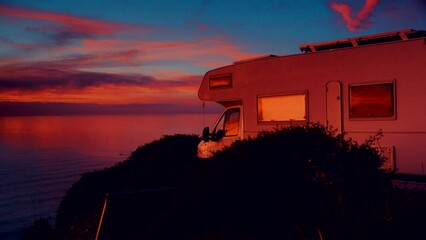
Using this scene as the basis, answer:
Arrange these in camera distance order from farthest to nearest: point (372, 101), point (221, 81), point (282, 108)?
point (221, 81), point (282, 108), point (372, 101)

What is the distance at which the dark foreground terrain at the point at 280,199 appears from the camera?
20.7ft

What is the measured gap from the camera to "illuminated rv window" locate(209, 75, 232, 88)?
1332 cm

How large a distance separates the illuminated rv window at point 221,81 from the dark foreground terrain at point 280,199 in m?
4.40

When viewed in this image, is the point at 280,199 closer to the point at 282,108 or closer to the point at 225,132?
the point at 282,108

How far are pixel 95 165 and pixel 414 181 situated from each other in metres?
57.1

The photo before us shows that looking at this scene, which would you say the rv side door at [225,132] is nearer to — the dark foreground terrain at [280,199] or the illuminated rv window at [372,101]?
the illuminated rv window at [372,101]

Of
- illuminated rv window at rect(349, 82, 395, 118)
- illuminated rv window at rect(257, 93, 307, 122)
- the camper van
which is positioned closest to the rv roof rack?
the camper van

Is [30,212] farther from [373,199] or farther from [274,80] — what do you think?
[373,199]

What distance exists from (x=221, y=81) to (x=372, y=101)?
4.87 m

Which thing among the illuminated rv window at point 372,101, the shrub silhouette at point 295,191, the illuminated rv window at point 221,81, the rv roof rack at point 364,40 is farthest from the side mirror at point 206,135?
the illuminated rv window at point 372,101

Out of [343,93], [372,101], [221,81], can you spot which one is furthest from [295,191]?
[221,81]

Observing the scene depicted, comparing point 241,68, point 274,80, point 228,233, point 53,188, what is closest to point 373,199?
point 228,233

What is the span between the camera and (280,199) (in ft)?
23.9

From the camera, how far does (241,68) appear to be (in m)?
13.0
